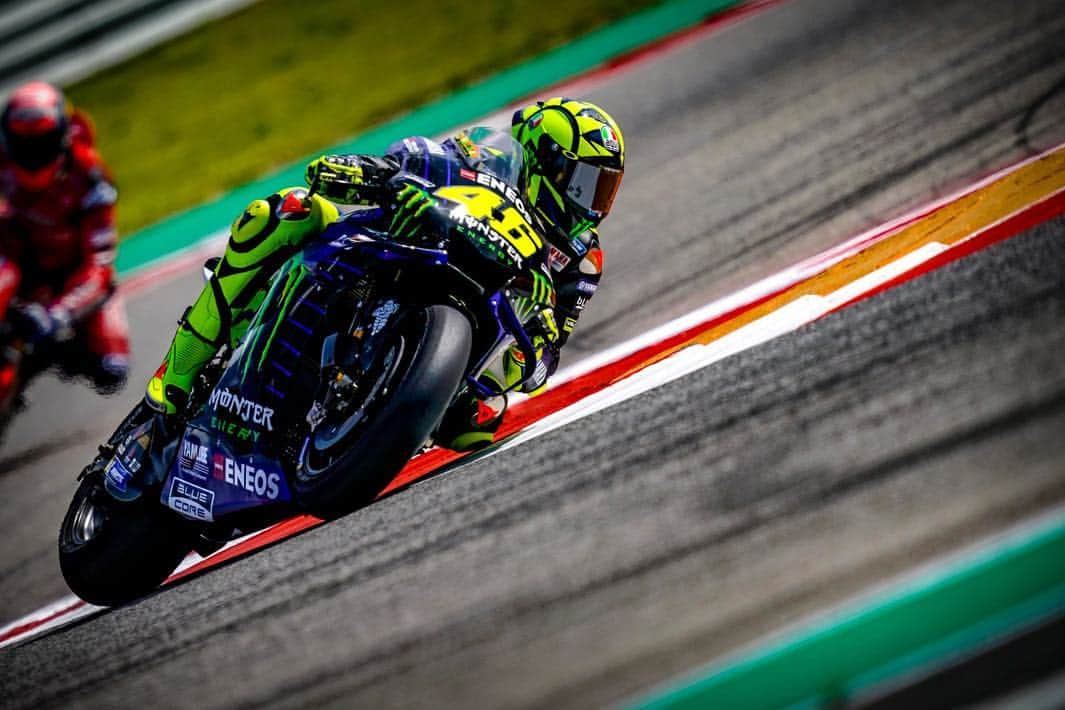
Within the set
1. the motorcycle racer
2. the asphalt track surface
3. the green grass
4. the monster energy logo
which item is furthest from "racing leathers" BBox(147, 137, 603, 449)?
the green grass

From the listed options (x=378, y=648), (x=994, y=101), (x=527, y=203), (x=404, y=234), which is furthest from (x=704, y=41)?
(x=378, y=648)

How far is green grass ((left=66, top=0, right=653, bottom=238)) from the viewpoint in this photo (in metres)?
9.62

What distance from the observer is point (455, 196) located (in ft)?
12.1

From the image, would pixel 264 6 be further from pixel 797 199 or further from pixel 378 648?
pixel 378 648

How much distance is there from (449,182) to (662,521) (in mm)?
1407

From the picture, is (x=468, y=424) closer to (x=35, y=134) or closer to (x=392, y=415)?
(x=392, y=415)

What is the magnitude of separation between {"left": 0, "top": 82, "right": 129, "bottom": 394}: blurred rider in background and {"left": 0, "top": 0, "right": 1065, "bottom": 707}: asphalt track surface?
100cm

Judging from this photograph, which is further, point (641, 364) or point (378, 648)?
point (641, 364)

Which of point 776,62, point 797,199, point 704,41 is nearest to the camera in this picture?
point 797,199

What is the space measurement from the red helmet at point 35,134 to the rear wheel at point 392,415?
3.57 metres

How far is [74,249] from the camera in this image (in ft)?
21.1

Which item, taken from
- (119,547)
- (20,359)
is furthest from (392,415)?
(20,359)

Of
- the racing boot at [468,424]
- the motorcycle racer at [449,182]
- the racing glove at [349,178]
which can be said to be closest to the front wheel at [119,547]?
the motorcycle racer at [449,182]

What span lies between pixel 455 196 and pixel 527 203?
465mm
